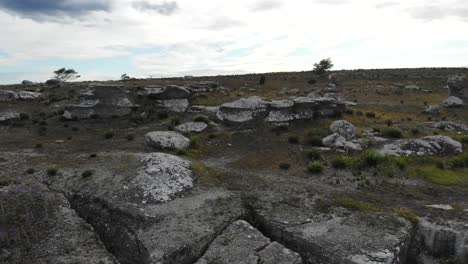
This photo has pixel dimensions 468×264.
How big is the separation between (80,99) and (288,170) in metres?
32.3

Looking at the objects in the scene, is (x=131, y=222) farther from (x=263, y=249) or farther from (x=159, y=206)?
(x=263, y=249)

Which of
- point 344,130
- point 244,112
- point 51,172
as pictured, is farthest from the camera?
point 244,112

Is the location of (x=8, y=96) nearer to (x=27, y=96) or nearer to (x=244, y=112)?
(x=27, y=96)

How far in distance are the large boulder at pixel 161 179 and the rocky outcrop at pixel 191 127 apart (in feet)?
39.6

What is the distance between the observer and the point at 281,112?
37.4 metres

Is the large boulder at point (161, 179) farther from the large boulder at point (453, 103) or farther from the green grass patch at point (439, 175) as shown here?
the large boulder at point (453, 103)

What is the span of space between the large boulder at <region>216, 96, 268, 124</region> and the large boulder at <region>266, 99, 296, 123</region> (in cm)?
80

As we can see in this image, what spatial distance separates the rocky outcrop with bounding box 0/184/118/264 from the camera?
51.2 feet

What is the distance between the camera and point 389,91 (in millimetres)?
69000

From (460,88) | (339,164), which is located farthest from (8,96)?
(460,88)

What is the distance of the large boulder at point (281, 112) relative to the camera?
36781mm

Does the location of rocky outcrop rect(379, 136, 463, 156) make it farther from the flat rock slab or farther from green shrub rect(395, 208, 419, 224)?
the flat rock slab

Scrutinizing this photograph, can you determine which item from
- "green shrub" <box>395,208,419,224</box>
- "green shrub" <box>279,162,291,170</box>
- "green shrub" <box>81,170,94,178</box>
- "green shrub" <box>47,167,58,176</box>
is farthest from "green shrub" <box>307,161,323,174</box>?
"green shrub" <box>47,167,58,176</box>

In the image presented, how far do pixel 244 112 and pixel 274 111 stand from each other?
3.18 meters
